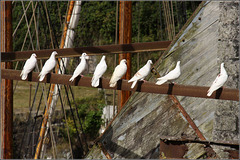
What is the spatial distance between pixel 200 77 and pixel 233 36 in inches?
15.7

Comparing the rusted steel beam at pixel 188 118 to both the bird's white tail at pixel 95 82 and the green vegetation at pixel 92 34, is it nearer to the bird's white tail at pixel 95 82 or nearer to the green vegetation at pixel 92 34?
the bird's white tail at pixel 95 82

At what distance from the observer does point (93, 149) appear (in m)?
3.06

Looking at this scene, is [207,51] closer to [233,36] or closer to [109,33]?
[233,36]

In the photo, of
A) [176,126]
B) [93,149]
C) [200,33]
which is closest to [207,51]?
[200,33]

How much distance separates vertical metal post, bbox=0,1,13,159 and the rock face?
2.03 metres

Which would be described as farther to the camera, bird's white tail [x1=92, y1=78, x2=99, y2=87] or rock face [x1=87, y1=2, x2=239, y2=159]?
rock face [x1=87, y1=2, x2=239, y2=159]

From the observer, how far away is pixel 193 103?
2.82 meters

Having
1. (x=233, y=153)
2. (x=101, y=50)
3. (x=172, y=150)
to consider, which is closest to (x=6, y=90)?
Answer: (x=101, y=50)

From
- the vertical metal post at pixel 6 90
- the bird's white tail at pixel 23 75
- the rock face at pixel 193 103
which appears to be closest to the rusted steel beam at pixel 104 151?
the rock face at pixel 193 103

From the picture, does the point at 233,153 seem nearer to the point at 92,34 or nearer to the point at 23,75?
the point at 23,75

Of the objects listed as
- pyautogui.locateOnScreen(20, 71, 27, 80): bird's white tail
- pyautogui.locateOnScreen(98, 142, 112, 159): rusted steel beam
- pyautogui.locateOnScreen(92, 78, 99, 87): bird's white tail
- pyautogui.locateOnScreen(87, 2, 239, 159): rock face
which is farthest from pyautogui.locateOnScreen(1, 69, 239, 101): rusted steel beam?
pyautogui.locateOnScreen(98, 142, 112, 159): rusted steel beam

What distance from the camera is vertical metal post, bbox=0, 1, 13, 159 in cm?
454

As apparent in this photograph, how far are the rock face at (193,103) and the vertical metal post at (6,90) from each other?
79.9 inches

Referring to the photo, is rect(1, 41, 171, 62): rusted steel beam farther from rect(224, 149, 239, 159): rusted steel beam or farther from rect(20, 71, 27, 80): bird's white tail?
rect(224, 149, 239, 159): rusted steel beam
